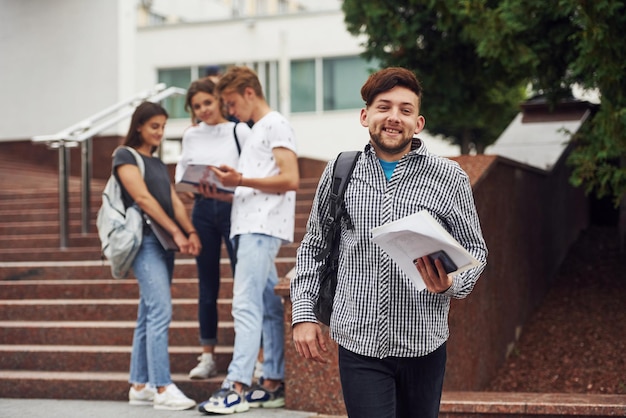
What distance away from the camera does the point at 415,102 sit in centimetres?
389

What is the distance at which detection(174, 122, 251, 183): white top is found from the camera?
7.08 metres

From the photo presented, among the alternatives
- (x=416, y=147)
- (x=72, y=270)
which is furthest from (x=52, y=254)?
(x=416, y=147)

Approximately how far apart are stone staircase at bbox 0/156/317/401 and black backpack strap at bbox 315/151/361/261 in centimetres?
336

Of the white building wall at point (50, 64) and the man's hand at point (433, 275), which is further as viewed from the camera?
the white building wall at point (50, 64)

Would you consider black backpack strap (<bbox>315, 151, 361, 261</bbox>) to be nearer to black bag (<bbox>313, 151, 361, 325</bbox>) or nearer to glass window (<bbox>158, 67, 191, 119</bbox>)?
black bag (<bbox>313, 151, 361, 325</bbox>)

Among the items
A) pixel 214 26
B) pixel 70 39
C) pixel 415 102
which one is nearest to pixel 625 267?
pixel 415 102

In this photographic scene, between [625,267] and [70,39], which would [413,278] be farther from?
[70,39]

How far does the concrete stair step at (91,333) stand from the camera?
7.90 meters

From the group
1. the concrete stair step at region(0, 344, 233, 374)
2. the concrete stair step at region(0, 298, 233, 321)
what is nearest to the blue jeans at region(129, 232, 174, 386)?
the concrete stair step at region(0, 344, 233, 374)

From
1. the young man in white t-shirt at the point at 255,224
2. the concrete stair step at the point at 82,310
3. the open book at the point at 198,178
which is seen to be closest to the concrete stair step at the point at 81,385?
the young man in white t-shirt at the point at 255,224

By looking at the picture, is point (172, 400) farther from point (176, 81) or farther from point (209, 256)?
point (176, 81)

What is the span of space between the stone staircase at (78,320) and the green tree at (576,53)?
248cm

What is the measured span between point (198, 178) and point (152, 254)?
0.59 m

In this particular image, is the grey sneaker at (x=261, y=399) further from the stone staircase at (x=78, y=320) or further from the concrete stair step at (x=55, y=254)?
the concrete stair step at (x=55, y=254)
